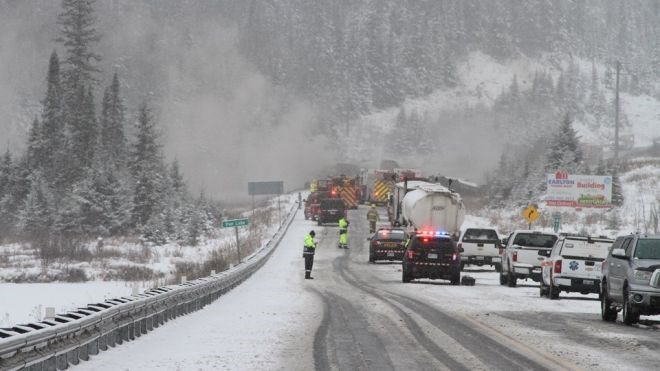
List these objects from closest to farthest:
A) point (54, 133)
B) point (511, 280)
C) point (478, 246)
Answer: point (511, 280), point (478, 246), point (54, 133)

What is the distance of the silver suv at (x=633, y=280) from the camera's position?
19.5 metres

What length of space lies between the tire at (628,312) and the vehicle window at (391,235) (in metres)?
25.4

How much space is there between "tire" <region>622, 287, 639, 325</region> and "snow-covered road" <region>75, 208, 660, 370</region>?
0.21 m

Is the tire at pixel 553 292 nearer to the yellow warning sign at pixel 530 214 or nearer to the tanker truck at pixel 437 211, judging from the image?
the tanker truck at pixel 437 211

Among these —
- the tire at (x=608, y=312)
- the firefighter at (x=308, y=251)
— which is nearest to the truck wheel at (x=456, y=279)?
the firefighter at (x=308, y=251)

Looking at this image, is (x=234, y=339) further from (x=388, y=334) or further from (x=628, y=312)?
(x=628, y=312)

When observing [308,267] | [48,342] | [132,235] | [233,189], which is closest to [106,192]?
[132,235]

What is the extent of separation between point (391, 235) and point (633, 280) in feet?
85.3

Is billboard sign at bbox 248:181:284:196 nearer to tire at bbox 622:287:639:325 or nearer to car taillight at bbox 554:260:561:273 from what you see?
car taillight at bbox 554:260:561:273

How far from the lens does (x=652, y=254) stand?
20.3 meters

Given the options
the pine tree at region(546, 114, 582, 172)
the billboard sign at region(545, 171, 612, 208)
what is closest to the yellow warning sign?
the billboard sign at region(545, 171, 612, 208)

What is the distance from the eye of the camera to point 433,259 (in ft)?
110

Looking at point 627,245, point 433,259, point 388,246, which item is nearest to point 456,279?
point 433,259

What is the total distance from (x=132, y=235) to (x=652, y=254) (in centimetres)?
7370
